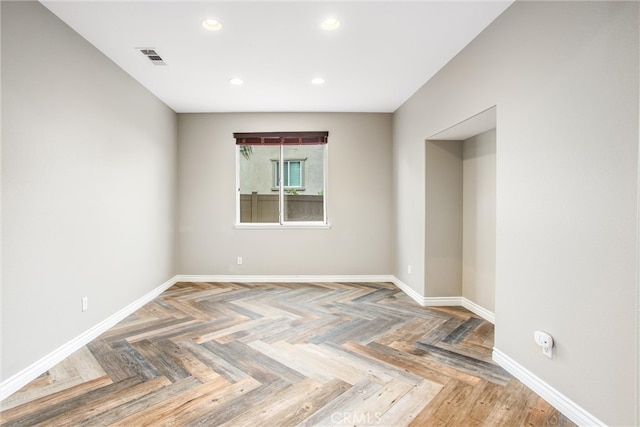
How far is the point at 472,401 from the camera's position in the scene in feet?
6.41

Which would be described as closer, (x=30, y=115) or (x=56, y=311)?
(x=30, y=115)

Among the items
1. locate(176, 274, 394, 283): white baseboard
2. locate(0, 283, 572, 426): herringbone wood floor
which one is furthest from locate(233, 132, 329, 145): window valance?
locate(0, 283, 572, 426): herringbone wood floor

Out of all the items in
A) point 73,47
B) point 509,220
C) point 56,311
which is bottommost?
point 56,311

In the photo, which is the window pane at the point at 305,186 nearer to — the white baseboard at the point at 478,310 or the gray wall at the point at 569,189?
the white baseboard at the point at 478,310

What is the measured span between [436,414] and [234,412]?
1170 millimetres

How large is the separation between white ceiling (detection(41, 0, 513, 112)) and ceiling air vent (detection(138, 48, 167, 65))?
49 mm

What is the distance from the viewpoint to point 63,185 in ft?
8.20

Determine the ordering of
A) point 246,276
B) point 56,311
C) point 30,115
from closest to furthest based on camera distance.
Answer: point 30,115
point 56,311
point 246,276

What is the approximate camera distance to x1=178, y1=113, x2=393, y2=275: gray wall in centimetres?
488

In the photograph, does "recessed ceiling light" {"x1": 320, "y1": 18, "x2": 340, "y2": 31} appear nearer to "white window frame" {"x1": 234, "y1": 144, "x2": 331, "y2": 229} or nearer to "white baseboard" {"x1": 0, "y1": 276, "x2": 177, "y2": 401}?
"white window frame" {"x1": 234, "y1": 144, "x2": 331, "y2": 229}

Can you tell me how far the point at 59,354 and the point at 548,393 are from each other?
342 centimetres

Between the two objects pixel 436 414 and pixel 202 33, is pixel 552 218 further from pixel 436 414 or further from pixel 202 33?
pixel 202 33

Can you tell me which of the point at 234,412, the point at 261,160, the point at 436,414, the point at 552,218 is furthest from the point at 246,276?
the point at 552,218

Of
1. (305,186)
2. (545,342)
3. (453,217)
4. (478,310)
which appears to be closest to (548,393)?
(545,342)
